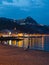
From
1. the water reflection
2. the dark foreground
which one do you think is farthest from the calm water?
the dark foreground

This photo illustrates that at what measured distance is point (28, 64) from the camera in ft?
51.5

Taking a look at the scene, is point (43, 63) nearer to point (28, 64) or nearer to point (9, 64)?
point (28, 64)

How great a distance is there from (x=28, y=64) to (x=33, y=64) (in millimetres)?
340

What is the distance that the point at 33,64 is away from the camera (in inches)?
617

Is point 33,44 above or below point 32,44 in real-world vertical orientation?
above

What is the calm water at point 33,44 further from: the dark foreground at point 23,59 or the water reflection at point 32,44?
the dark foreground at point 23,59

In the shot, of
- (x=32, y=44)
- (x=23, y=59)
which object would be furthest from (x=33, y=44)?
(x=23, y=59)

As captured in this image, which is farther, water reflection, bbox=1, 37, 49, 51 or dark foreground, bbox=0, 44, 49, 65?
water reflection, bbox=1, 37, 49, 51

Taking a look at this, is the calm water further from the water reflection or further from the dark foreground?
the dark foreground

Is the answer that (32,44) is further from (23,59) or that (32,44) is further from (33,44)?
(23,59)

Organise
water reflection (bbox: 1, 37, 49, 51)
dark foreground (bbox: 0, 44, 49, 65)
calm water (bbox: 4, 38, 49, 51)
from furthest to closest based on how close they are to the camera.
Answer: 1. water reflection (bbox: 1, 37, 49, 51)
2. calm water (bbox: 4, 38, 49, 51)
3. dark foreground (bbox: 0, 44, 49, 65)

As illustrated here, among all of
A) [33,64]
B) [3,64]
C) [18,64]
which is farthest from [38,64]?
[3,64]

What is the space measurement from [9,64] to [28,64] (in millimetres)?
1308

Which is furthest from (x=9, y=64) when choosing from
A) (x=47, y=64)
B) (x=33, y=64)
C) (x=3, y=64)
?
(x=47, y=64)
